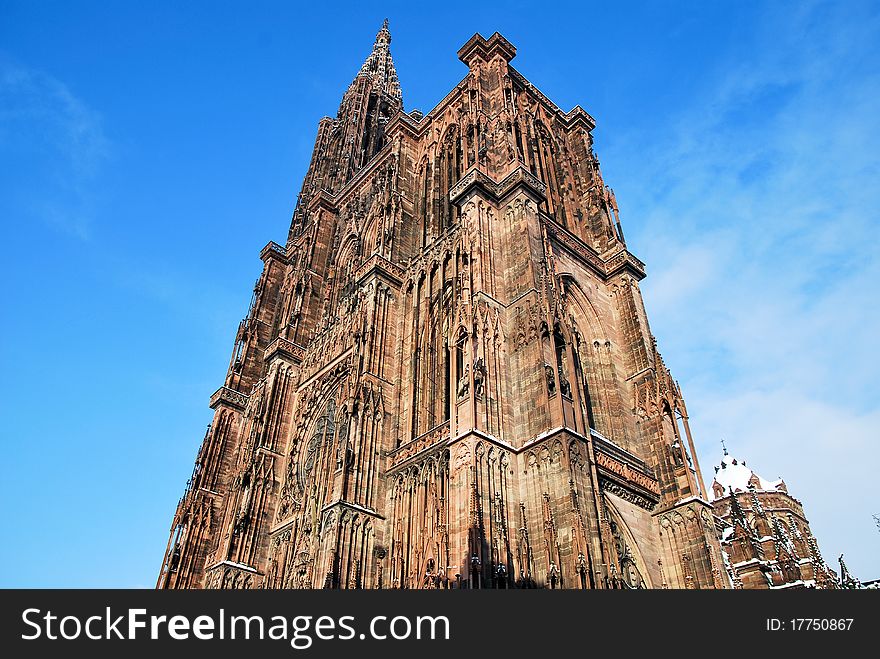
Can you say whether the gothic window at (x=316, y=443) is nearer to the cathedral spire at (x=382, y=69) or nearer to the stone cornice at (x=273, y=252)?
the stone cornice at (x=273, y=252)

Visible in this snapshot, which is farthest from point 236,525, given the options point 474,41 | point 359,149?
point 359,149

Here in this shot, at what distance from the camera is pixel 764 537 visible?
34.7m

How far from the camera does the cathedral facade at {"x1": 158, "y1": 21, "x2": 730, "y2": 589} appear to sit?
16.8 meters

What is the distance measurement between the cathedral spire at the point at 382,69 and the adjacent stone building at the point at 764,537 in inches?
1576

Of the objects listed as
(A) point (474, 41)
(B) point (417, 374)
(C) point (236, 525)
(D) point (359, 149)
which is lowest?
(C) point (236, 525)

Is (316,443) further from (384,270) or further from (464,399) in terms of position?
(464,399)

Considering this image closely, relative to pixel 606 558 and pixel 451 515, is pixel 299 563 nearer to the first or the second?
pixel 451 515

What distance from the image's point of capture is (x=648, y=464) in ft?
70.6

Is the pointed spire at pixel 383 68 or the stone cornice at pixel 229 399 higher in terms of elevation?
the pointed spire at pixel 383 68

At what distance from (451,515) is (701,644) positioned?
724 centimetres

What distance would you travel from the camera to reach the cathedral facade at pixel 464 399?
55.0 feet

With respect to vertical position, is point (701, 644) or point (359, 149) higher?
point (359, 149)

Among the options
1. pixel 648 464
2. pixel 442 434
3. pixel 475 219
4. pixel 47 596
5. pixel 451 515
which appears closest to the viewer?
pixel 47 596

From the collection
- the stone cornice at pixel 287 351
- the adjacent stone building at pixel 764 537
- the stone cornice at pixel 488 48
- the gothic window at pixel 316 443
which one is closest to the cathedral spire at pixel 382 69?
the stone cornice at pixel 488 48
